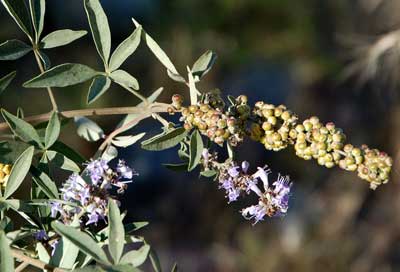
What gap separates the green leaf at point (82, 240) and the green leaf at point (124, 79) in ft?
0.79

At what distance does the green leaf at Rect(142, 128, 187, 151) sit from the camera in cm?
87

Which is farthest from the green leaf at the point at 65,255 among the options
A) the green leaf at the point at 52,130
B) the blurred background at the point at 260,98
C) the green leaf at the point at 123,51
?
the blurred background at the point at 260,98

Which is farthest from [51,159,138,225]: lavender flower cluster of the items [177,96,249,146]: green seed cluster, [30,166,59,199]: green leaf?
[177,96,249,146]: green seed cluster

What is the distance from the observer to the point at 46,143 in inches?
35.8

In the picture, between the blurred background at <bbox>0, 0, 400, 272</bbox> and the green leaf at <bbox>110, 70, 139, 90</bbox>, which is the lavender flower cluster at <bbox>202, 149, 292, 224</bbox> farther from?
the blurred background at <bbox>0, 0, 400, 272</bbox>

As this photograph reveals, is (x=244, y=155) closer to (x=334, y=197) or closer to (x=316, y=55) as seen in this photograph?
(x=334, y=197)

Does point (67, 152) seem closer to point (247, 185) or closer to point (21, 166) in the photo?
point (21, 166)

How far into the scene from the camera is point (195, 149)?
2.90ft

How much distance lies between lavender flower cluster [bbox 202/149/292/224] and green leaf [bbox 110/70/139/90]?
14 cm

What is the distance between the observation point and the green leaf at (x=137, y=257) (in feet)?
2.57

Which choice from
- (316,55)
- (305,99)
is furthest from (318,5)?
(305,99)

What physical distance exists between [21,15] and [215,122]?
361 mm

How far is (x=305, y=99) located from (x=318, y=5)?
782mm

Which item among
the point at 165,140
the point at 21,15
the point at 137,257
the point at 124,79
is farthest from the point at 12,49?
the point at 137,257
